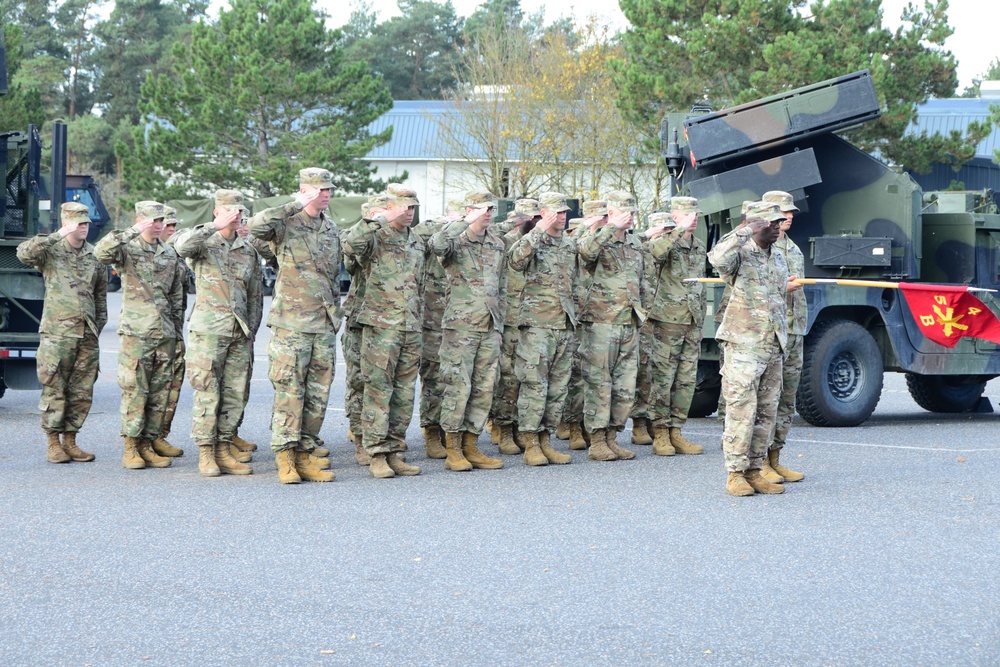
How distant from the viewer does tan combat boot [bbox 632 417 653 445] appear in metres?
10.4

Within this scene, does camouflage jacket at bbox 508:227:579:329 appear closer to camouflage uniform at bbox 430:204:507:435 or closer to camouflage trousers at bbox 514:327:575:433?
camouflage trousers at bbox 514:327:575:433

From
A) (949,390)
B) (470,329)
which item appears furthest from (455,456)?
(949,390)

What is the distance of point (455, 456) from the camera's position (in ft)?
29.6

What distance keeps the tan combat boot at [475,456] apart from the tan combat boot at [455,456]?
13 cm

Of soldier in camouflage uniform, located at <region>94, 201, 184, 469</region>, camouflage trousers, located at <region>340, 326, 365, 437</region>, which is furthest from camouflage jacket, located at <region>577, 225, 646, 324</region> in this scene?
soldier in camouflage uniform, located at <region>94, 201, 184, 469</region>

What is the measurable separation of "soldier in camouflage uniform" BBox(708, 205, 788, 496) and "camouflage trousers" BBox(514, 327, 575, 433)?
1.51m

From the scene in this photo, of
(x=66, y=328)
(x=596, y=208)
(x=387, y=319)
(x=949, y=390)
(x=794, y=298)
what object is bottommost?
(x=949, y=390)

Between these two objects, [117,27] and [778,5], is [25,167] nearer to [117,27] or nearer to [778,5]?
[778,5]

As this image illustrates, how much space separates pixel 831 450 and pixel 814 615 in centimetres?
462

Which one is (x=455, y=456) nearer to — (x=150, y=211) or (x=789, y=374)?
(x=789, y=374)

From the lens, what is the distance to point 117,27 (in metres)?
57.0

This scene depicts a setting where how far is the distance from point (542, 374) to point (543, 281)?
2.09ft

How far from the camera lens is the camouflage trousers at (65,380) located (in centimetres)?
930

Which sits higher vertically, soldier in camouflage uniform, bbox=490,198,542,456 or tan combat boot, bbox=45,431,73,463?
soldier in camouflage uniform, bbox=490,198,542,456
